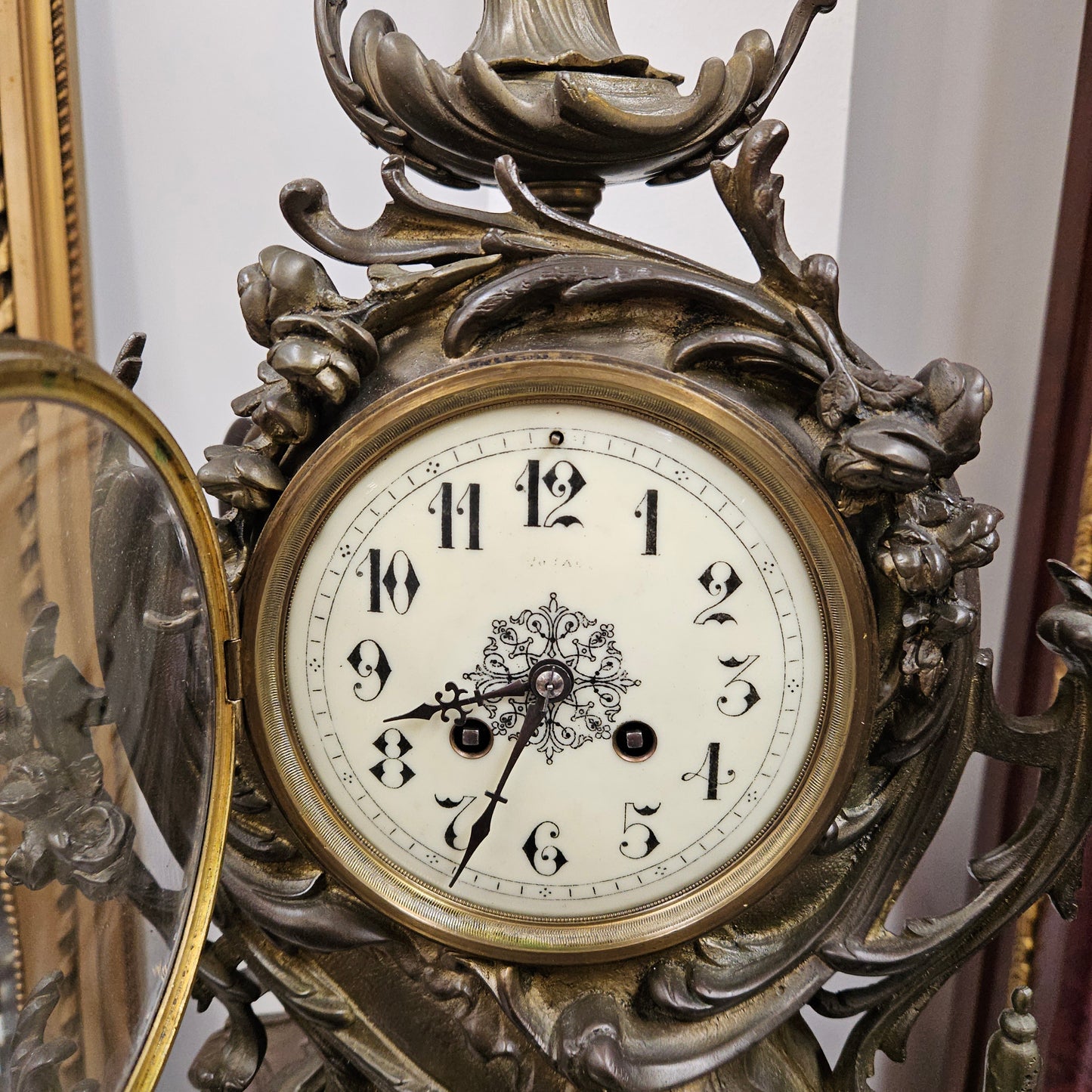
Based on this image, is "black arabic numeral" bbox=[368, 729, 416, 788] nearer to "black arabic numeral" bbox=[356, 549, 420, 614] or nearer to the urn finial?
"black arabic numeral" bbox=[356, 549, 420, 614]

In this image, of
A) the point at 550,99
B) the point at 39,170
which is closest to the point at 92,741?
the point at 550,99

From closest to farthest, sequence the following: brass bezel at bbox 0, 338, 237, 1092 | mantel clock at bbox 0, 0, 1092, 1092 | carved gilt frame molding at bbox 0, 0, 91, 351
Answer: brass bezel at bbox 0, 338, 237, 1092, mantel clock at bbox 0, 0, 1092, 1092, carved gilt frame molding at bbox 0, 0, 91, 351

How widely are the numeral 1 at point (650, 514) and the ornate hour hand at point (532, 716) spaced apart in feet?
0.33

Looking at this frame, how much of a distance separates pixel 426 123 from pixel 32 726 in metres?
0.45

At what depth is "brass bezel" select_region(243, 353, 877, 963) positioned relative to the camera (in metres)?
0.62

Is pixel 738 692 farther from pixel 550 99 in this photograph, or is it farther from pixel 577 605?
pixel 550 99

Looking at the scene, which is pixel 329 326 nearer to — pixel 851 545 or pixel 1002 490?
pixel 851 545

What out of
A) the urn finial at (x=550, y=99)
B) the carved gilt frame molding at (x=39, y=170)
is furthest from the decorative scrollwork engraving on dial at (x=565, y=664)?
Answer: the carved gilt frame molding at (x=39, y=170)

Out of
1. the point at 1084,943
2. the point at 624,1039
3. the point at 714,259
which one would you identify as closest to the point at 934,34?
the point at 714,259

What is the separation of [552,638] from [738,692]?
13 cm

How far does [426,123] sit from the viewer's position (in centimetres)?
67

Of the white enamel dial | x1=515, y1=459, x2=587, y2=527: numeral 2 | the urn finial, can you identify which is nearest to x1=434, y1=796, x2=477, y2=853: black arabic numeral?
the white enamel dial

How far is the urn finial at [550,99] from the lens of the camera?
25.7 inches

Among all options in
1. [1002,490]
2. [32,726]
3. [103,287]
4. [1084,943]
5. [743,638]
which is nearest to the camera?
[32,726]
